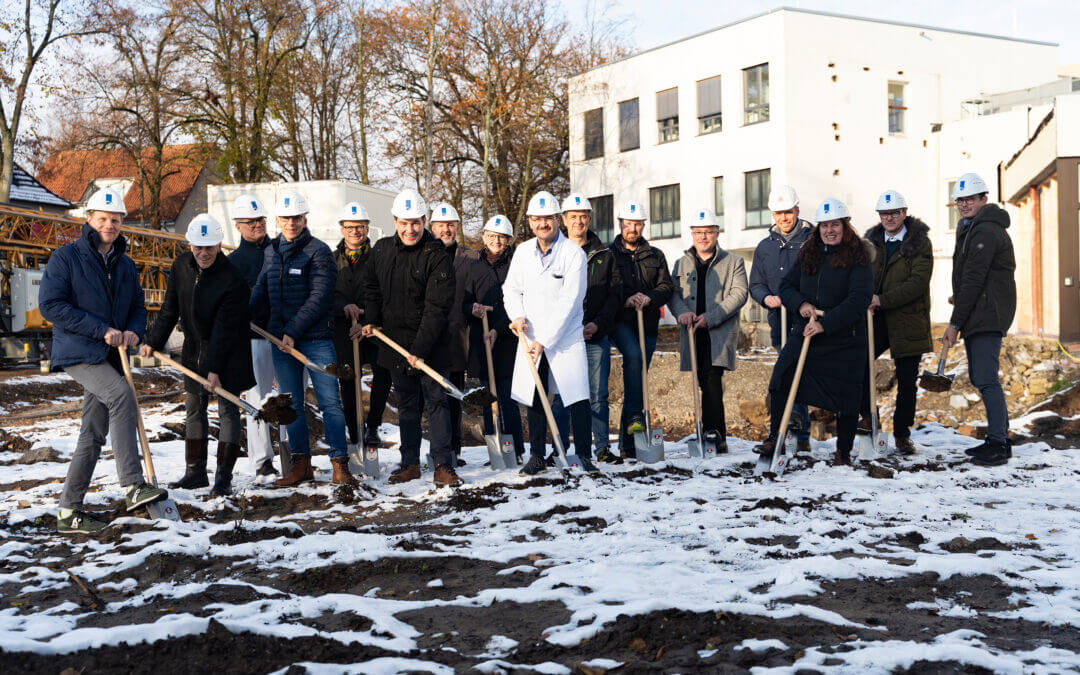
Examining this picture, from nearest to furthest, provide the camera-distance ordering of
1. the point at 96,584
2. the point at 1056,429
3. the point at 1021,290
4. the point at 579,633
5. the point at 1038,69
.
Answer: the point at 579,633, the point at 96,584, the point at 1056,429, the point at 1021,290, the point at 1038,69

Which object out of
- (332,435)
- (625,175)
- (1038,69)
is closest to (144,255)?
(625,175)

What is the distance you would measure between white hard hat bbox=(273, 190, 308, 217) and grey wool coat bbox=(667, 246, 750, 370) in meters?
3.21

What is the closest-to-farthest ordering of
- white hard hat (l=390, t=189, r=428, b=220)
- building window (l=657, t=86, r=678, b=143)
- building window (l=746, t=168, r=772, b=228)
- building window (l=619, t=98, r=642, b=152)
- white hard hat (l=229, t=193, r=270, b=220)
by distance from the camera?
white hard hat (l=390, t=189, r=428, b=220), white hard hat (l=229, t=193, r=270, b=220), building window (l=746, t=168, r=772, b=228), building window (l=657, t=86, r=678, b=143), building window (l=619, t=98, r=642, b=152)

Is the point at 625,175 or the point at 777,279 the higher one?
the point at 625,175

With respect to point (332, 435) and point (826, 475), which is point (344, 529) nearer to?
point (332, 435)

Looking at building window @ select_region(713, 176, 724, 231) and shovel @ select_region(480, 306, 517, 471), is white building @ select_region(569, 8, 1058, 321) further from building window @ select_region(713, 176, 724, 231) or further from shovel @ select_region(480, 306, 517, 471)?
shovel @ select_region(480, 306, 517, 471)

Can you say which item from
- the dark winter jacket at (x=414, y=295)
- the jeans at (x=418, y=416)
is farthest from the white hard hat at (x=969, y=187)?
the jeans at (x=418, y=416)

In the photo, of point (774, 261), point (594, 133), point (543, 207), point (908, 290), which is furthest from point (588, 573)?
point (594, 133)

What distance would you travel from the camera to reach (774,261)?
8.79 m

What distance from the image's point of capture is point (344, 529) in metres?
6.07

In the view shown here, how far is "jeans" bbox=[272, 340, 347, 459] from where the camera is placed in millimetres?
7652

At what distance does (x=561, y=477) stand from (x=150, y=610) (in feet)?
11.9

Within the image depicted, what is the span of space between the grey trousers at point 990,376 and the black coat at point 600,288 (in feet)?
9.37

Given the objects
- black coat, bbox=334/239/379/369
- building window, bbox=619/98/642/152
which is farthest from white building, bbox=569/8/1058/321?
black coat, bbox=334/239/379/369
